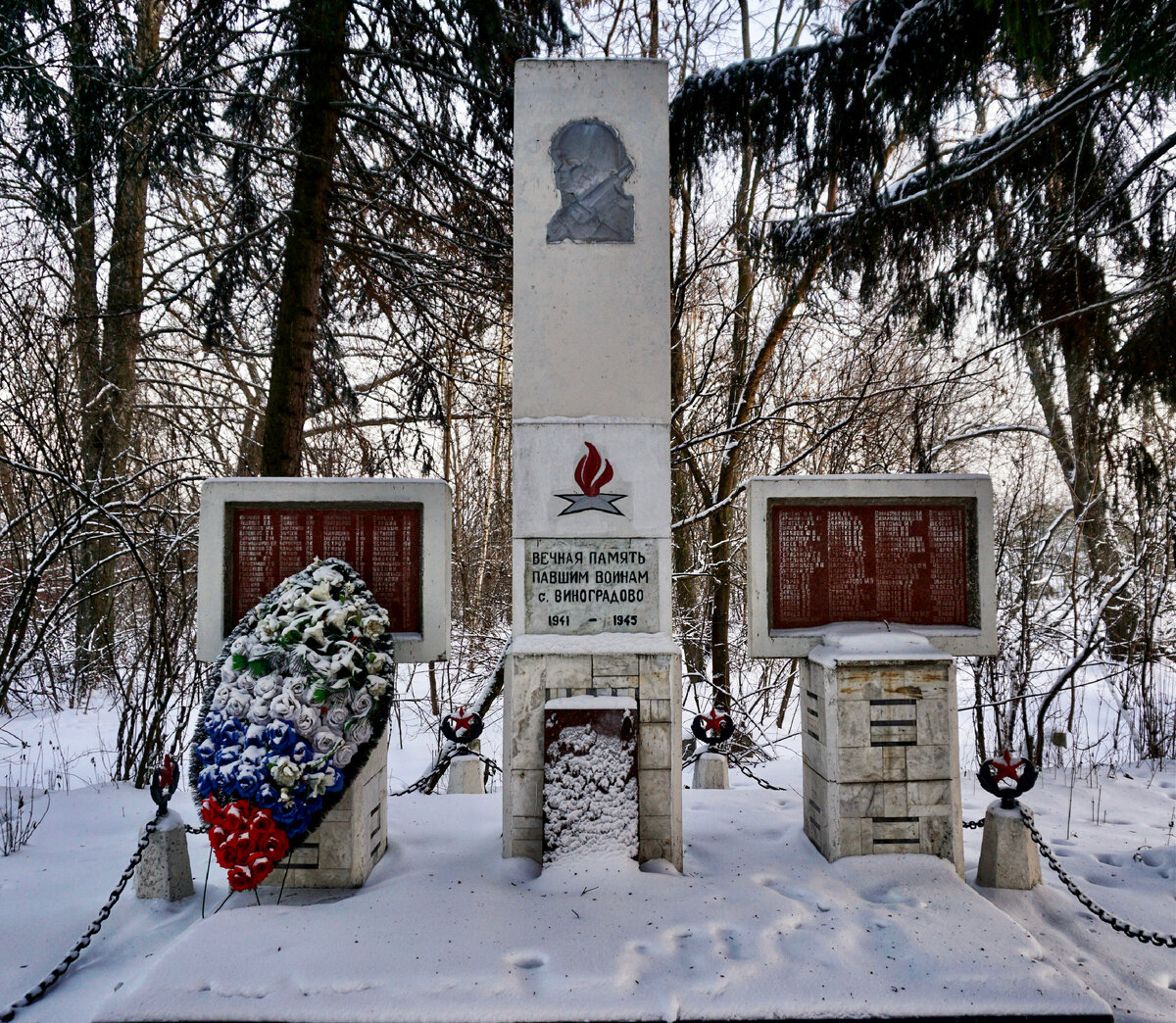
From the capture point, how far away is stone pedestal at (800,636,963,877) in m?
3.70

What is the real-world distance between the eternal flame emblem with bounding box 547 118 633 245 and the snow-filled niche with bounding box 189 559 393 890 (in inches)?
95.4

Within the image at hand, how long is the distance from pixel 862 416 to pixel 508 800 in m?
6.43

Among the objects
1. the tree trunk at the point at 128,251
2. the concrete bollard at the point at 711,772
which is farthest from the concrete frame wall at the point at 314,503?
the tree trunk at the point at 128,251

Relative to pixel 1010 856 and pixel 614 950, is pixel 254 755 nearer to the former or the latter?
pixel 614 950

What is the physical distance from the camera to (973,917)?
3100 millimetres

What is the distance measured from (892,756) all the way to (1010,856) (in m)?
0.79

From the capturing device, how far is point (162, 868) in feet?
11.6

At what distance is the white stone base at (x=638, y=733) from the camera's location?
12.0 ft

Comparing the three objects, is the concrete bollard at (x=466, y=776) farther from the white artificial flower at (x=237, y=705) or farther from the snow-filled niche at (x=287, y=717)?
the white artificial flower at (x=237, y=705)

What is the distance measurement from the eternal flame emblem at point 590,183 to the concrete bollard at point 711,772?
389 centimetres

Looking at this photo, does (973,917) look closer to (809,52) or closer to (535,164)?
(535,164)

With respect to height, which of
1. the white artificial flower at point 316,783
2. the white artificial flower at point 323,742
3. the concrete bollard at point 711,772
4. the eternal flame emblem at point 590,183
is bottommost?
the concrete bollard at point 711,772

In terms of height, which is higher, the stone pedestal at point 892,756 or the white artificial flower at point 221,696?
the white artificial flower at point 221,696

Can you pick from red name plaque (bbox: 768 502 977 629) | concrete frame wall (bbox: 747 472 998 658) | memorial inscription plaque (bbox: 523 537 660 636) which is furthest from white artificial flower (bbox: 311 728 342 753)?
red name plaque (bbox: 768 502 977 629)
